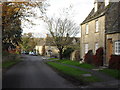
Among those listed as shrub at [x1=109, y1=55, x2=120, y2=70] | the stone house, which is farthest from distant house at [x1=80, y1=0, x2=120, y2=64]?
the stone house

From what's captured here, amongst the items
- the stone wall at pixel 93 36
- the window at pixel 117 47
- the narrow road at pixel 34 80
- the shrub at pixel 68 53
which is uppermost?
the stone wall at pixel 93 36

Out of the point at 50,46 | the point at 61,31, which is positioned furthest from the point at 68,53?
the point at 50,46

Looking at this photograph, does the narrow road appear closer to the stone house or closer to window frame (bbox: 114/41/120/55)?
window frame (bbox: 114/41/120/55)

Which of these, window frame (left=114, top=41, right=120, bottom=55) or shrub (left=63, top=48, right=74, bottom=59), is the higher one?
window frame (left=114, top=41, right=120, bottom=55)

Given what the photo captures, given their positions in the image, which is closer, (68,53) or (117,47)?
(117,47)

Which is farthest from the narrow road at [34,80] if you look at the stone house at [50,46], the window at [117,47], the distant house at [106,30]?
the stone house at [50,46]

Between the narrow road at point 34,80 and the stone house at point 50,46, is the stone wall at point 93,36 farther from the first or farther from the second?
the narrow road at point 34,80

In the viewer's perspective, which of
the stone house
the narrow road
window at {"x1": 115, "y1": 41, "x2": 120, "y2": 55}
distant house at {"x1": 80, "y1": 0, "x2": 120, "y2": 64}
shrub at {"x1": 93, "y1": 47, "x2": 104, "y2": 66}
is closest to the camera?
the narrow road

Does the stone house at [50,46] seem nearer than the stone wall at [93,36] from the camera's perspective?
No

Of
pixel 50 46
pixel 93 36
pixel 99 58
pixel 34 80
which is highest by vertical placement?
pixel 93 36

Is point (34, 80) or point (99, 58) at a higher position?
point (99, 58)

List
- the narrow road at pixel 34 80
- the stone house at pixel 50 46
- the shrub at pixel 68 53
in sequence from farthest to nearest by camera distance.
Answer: the stone house at pixel 50 46, the shrub at pixel 68 53, the narrow road at pixel 34 80

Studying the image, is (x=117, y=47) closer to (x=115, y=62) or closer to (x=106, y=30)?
(x=115, y=62)

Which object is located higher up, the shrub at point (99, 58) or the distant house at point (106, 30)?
the distant house at point (106, 30)
